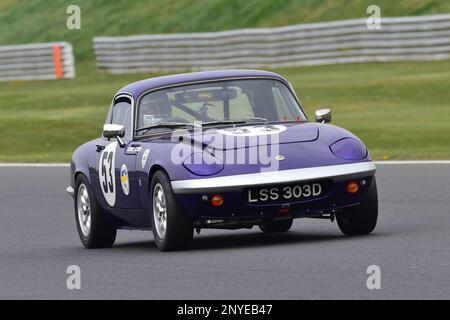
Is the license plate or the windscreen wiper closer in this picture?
the license plate

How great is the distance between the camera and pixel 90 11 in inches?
1687

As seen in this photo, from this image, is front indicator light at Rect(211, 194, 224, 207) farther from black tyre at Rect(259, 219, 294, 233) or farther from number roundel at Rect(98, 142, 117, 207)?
black tyre at Rect(259, 219, 294, 233)

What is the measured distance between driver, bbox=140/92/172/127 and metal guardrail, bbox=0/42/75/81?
23.3 meters

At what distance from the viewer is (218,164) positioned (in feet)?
34.8

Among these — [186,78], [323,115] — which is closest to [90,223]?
[186,78]

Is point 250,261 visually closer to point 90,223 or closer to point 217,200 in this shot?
point 217,200

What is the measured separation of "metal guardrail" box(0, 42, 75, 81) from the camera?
115 feet

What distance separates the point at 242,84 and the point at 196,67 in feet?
67.8

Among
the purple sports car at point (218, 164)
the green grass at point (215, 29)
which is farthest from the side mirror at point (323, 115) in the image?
the green grass at point (215, 29)

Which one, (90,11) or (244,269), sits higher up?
(90,11)

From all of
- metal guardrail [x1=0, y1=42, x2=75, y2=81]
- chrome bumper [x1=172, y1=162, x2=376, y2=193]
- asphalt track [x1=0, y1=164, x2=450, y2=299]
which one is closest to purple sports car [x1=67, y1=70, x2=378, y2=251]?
chrome bumper [x1=172, y1=162, x2=376, y2=193]

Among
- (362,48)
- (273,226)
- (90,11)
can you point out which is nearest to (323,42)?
(362,48)

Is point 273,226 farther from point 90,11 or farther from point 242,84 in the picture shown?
point 90,11

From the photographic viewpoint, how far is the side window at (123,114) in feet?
39.9
